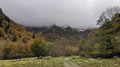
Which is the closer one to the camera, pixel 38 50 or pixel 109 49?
pixel 109 49

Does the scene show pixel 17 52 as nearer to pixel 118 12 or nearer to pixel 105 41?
pixel 105 41

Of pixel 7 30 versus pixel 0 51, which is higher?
pixel 7 30

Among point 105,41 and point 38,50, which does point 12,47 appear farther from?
point 105,41

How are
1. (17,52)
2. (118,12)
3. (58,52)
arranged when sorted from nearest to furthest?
(118,12) → (17,52) → (58,52)

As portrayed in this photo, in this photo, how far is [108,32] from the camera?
3272 cm

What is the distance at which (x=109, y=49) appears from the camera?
31.8m

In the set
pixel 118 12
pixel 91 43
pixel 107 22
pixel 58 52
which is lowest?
pixel 58 52

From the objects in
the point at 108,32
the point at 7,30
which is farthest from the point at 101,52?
the point at 7,30

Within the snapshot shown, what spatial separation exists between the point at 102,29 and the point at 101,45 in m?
5.77

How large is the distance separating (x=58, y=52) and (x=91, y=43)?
4831cm

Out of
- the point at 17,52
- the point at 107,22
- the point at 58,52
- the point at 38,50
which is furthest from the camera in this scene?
the point at 58,52

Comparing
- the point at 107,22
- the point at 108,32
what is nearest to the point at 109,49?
the point at 108,32

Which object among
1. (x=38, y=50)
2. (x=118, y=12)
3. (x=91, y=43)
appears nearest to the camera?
(x=118, y=12)

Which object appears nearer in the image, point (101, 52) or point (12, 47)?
point (101, 52)
